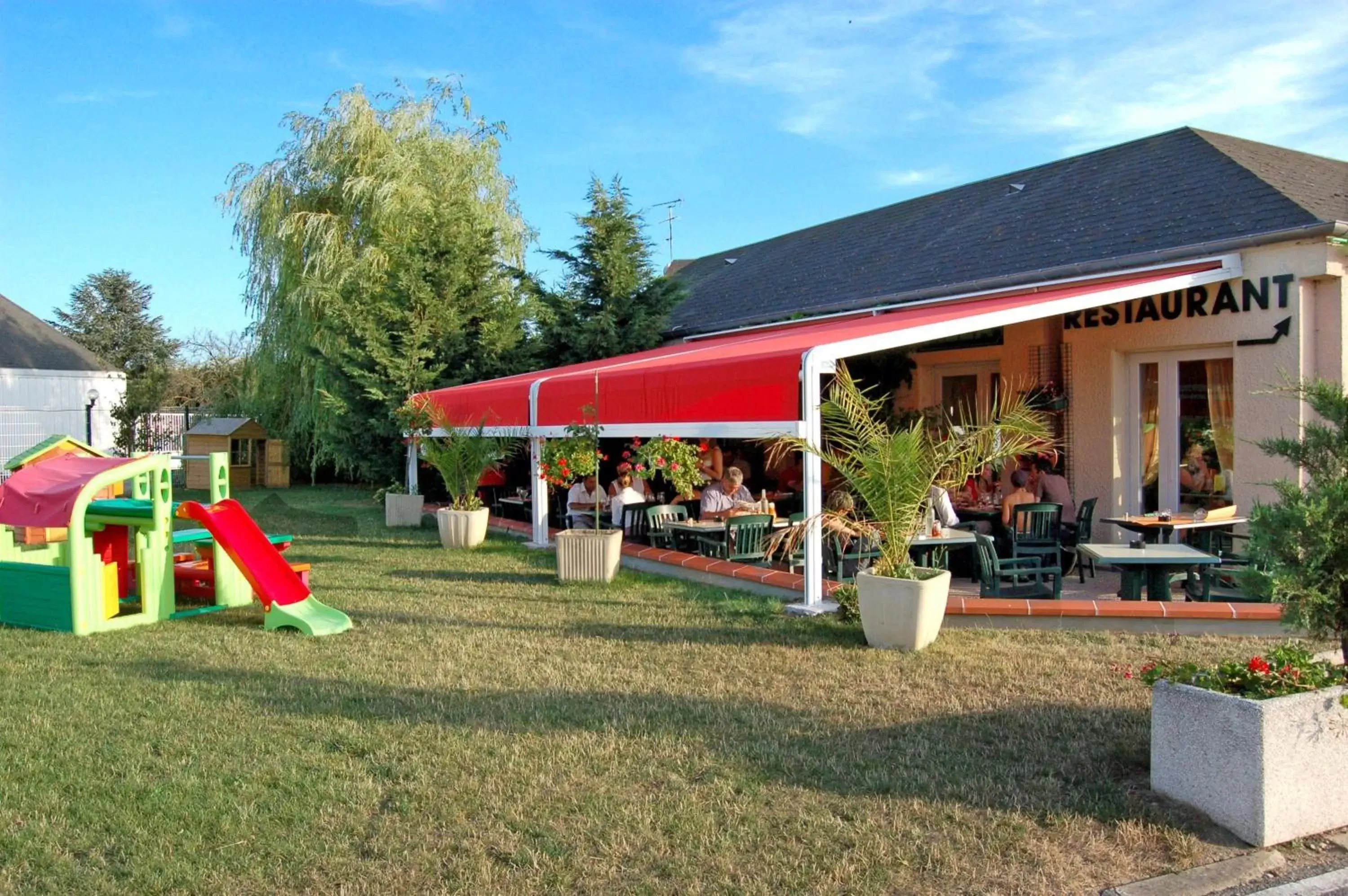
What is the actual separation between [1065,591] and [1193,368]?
3.09 m

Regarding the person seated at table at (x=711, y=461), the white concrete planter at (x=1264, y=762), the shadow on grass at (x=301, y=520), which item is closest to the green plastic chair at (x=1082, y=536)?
the person seated at table at (x=711, y=461)

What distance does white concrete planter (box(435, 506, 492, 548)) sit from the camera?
1322 centimetres

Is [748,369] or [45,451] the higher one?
[748,369]

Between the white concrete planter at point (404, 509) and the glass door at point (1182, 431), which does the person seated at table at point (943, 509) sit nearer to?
the glass door at point (1182, 431)

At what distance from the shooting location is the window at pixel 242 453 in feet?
80.1

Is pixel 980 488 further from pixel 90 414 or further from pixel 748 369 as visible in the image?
pixel 90 414

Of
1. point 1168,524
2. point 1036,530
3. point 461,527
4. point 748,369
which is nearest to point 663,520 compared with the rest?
point 461,527

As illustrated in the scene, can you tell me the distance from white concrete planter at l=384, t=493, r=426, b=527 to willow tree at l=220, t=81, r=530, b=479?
2.24m

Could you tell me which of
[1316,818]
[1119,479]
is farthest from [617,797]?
[1119,479]

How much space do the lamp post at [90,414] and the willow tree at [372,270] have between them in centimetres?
405

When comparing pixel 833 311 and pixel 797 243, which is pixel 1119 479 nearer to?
pixel 833 311

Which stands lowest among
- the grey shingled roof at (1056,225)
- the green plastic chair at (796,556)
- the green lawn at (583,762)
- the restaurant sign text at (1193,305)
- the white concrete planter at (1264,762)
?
the green lawn at (583,762)

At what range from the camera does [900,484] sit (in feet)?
23.0

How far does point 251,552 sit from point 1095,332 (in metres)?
8.82
